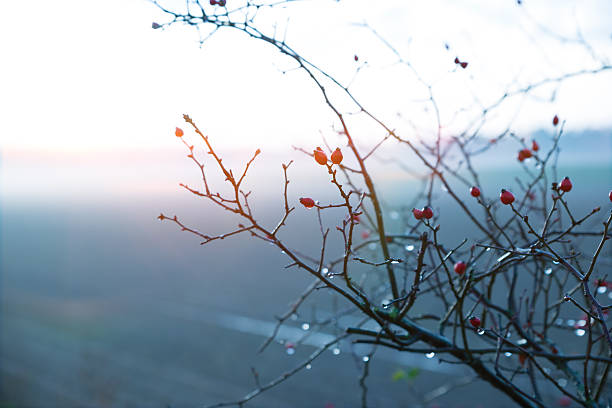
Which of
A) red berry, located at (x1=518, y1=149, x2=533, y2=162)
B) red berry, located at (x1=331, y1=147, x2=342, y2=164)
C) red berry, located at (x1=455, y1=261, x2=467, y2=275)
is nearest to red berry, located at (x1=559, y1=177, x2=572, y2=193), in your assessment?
red berry, located at (x1=455, y1=261, x2=467, y2=275)

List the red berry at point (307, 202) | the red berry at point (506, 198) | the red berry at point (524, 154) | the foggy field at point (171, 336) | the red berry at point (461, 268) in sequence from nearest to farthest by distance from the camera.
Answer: the red berry at point (307, 202)
the red berry at point (506, 198)
the red berry at point (461, 268)
the red berry at point (524, 154)
the foggy field at point (171, 336)

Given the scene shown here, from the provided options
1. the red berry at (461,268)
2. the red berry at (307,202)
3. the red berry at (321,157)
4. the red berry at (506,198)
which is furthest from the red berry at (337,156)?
the red berry at (461,268)

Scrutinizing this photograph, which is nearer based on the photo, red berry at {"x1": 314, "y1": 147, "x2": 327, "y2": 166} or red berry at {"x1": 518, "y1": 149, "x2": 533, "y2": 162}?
red berry at {"x1": 314, "y1": 147, "x2": 327, "y2": 166}

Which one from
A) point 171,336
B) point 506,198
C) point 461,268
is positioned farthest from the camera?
point 171,336

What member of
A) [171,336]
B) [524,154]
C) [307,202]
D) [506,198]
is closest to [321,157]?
[307,202]

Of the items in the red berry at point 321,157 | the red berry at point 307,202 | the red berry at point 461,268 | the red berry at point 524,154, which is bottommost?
the red berry at point 307,202

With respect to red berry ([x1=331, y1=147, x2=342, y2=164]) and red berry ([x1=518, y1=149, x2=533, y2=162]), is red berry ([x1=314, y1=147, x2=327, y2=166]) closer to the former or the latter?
red berry ([x1=331, y1=147, x2=342, y2=164])

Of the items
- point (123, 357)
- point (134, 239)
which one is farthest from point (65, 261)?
point (123, 357)

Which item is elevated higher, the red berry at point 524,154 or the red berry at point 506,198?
the red berry at point 524,154

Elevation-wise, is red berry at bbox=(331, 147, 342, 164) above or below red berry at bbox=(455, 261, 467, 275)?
above

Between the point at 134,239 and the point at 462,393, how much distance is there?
51571 mm

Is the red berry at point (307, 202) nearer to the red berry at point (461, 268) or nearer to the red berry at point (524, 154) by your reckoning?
the red berry at point (461, 268)

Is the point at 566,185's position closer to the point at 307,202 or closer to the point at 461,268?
the point at 461,268

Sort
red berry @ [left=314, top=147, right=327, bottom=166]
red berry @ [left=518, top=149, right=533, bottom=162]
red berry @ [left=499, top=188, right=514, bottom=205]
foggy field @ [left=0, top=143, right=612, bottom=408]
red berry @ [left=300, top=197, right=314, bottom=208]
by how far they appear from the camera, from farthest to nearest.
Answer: foggy field @ [left=0, top=143, right=612, bottom=408], red berry @ [left=518, top=149, right=533, bottom=162], red berry @ [left=499, top=188, right=514, bottom=205], red berry @ [left=300, top=197, right=314, bottom=208], red berry @ [left=314, top=147, right=327, bottom=166]
